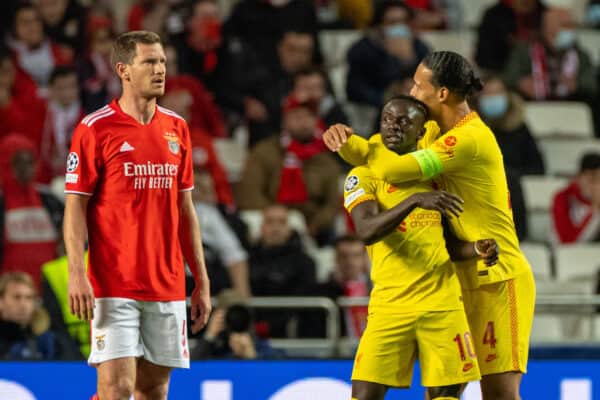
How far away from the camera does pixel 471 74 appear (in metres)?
6.10

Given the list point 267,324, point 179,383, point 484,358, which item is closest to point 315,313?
point 267,324

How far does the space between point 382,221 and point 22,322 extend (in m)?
3.44

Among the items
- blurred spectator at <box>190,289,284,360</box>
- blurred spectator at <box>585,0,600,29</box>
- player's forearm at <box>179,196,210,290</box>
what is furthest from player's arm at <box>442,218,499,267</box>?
blurred spectator at <box>585,0,600,29</box>

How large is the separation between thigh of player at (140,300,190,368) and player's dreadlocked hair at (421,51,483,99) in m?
1.60

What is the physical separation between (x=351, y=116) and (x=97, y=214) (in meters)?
6.57

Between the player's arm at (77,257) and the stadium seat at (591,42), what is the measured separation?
358 inches

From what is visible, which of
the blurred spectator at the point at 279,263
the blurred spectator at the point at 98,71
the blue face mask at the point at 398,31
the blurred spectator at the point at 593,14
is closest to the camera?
the blurred spectator at the point at 279,263

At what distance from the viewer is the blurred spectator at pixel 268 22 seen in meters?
12.7

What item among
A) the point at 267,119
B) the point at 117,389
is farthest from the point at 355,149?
the point at 267,119

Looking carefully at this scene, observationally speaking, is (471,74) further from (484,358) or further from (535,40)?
(535,40)

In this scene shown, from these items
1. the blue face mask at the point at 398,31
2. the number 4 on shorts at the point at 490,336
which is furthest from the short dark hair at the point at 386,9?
the number 4 on shorts at the point at 490,336

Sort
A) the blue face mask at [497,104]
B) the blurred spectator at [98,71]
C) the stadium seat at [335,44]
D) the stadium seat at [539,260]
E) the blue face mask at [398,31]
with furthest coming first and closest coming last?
the stadium seat at [335,44], the blue face mask at [398,31], the blurred spectator at [98,71], the blue face mask at [497,104], the stadium seat at [539,260]

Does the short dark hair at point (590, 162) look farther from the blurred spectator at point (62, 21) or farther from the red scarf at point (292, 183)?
the blurred spectator at point (62, 21)

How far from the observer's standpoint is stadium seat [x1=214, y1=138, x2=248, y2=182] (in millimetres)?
11992
